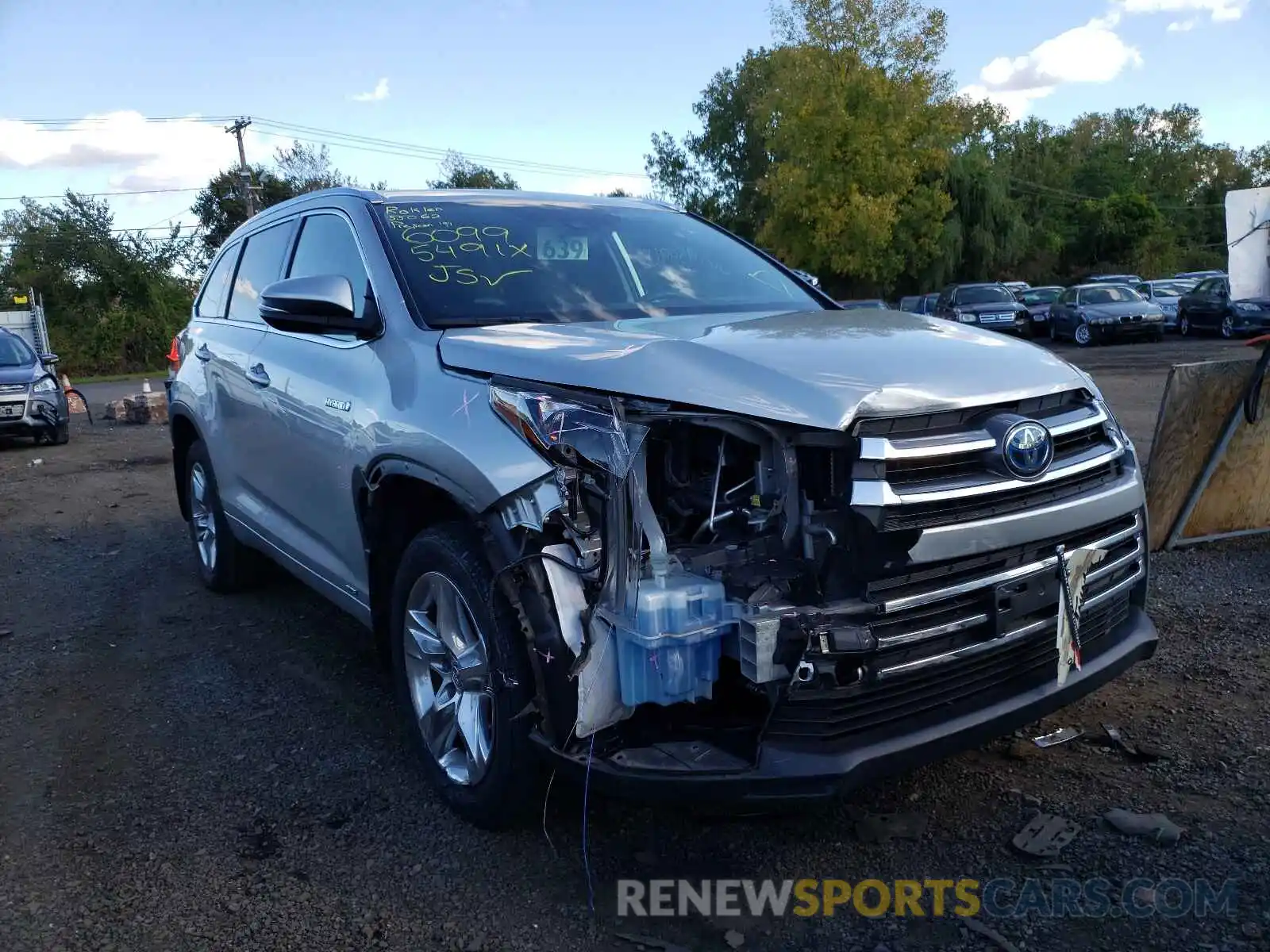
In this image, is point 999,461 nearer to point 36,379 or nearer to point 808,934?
point 808,934

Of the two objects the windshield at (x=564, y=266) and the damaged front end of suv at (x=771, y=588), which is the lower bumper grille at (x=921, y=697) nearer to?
the damaged front end of suv at (x=771, y=588)

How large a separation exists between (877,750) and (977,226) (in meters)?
43.1

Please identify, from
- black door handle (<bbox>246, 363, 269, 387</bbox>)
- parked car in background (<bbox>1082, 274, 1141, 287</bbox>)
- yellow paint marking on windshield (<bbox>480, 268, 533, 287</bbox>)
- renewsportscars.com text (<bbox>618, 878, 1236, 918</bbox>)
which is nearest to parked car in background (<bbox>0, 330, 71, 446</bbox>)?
black door handle (<bbox>246, 363, 269, 387</bbox>)

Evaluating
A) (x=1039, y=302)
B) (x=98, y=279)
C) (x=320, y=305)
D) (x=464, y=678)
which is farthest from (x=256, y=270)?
(x=98, y=279)

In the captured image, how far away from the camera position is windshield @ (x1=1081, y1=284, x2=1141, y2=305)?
25609mm

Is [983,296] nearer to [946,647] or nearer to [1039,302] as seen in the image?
[1039,302]

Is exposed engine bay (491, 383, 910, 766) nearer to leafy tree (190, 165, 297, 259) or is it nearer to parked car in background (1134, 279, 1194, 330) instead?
parked car in background (1134, 279, 1194, 330)

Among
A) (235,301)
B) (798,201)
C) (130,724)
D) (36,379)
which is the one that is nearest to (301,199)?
(235,301)

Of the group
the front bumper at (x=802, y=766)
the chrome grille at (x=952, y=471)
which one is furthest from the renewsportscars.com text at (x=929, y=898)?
the chrome grille at (x=952, y=471)

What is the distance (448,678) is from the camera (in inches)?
124

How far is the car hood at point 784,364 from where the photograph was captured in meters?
2.56

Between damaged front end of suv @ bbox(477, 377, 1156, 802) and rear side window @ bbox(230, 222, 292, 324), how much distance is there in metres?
2.49

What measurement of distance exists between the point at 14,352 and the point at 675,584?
14445mm

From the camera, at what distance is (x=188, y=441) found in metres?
5.91
